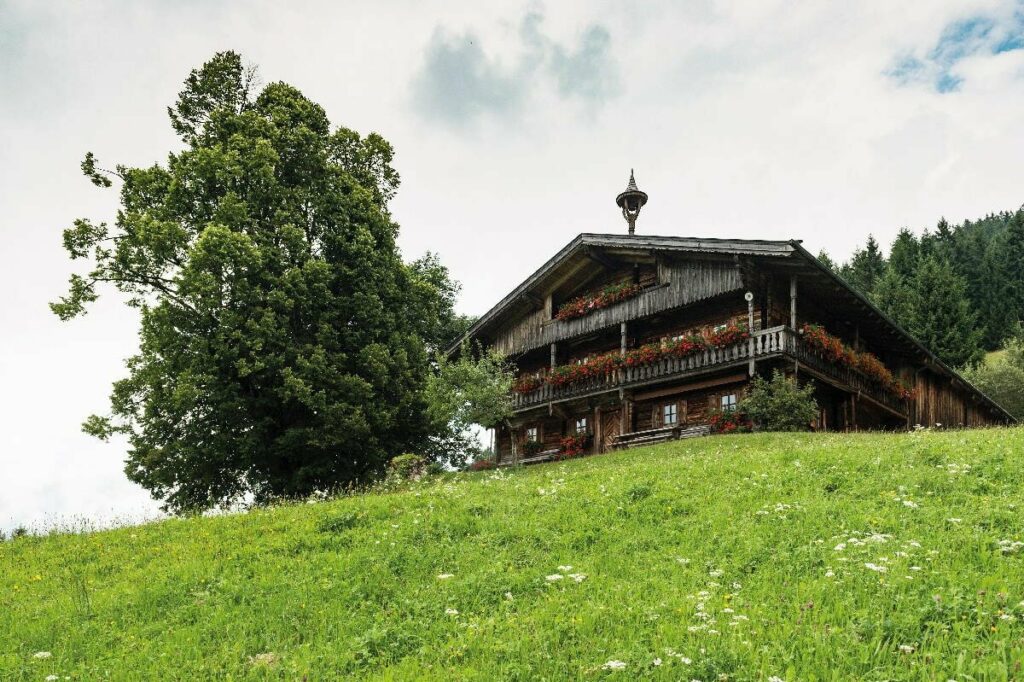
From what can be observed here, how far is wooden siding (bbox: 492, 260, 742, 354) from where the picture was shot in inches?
1078

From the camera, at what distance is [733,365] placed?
85.1 ft

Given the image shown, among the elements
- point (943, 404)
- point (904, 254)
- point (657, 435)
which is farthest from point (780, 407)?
point (904, 254)

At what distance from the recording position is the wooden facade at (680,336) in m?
26.4

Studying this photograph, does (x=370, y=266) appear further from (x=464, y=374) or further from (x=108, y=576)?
(x=108, y=576)

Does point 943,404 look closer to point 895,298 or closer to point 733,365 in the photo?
point 733,365

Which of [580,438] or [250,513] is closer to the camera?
[250,513]

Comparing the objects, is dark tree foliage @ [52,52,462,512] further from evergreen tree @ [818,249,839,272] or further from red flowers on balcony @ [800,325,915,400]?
evergreen tree @ [818,249,839,272]

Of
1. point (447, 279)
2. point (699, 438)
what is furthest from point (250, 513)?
point (447, 279)

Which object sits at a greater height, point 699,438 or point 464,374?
point 464,374

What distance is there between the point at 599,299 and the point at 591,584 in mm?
23893

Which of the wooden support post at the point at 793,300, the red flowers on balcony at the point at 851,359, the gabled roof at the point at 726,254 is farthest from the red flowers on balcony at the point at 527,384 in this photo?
the red flowers on balcony at the point at 851,359

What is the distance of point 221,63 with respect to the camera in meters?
28.7

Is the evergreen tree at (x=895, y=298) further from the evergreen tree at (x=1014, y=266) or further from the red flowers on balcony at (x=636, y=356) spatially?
the red flowers on balcony at (x=636, y=356)

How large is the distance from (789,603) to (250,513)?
1140 cm
